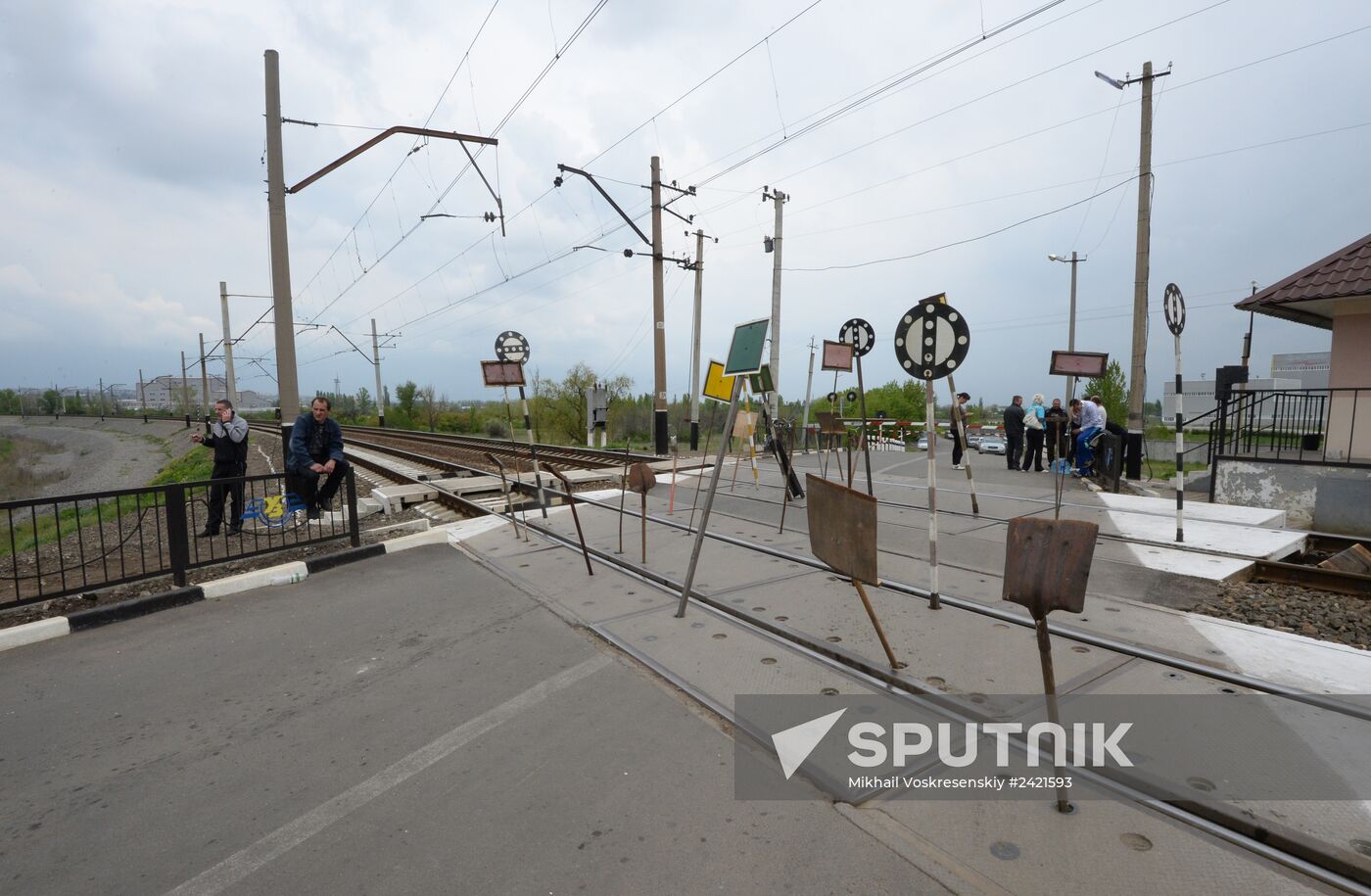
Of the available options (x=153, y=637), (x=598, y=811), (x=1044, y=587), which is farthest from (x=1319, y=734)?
(x=153, y=637)

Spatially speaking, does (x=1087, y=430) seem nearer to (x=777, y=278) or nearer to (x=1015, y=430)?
(x=1015, y=430)

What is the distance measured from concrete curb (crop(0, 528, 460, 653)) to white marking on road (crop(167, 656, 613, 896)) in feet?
13.4

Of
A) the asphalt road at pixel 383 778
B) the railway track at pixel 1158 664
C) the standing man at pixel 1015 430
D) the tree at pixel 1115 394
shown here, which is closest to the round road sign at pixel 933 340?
the railway track at pixel 1158 664

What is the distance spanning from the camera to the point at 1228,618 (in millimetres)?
4879

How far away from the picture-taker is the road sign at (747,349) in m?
5.30

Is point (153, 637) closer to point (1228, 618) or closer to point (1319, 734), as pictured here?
point (1319, 734)

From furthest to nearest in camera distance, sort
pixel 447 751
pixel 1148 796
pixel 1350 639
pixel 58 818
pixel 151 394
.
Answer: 1. pixel 151 394
2. pixel 1350 639
3. pixel 447 751
4. pixel 58 818
5. pixel 1148 796

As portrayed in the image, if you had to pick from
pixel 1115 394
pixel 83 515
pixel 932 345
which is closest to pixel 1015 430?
pixel 932 345

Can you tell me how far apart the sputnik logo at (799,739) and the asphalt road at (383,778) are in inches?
9.5

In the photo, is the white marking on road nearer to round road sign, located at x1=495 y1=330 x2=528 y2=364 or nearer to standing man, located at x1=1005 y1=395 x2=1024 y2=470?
round road sign, located at x1=495 y1=330 x2=528 y2=364

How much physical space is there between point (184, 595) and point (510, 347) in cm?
501

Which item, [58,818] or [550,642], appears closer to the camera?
[58,818]

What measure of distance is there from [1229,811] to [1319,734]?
103 cm

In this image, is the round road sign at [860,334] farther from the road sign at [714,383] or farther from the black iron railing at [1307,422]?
the black iron railing at [1307,422]
